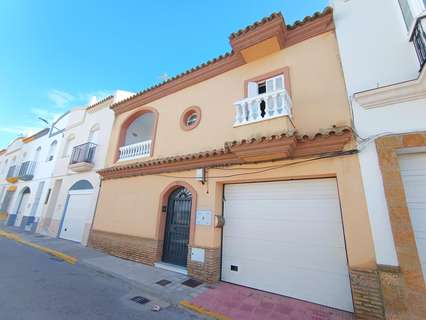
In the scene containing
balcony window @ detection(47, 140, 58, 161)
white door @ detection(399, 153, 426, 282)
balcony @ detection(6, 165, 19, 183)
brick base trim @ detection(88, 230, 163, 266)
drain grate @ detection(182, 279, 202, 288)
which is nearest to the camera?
white door @ detection(399, 153, 426, 282)

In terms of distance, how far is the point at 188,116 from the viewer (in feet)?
26.6

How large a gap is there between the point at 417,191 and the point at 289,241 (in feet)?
9.10

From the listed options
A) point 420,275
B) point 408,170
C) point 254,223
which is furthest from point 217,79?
point 420,275

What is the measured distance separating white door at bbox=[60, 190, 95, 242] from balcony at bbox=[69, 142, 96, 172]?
4.28 feet

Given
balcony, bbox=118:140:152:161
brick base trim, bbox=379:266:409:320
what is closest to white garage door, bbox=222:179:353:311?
brick base trim, bbox=379:266:409:320

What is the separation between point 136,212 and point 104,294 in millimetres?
3401

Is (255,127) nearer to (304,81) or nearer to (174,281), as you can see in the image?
(304,81)

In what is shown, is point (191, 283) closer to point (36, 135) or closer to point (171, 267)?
point (171, 267)

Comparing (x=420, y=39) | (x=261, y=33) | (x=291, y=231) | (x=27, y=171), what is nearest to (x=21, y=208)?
(x=27, y=171)

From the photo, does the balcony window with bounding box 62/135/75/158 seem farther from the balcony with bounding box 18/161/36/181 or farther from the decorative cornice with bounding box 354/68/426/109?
the decorative cornice with bounding box 354/68/426/109

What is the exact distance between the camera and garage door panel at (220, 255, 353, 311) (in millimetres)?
4273

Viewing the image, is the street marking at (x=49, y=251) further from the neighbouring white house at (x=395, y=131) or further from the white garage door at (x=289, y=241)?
the neighbouring white house at (x=395, y=131)

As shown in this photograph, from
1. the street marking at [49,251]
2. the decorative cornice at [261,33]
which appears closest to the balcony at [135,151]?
the street marking at [49,251]

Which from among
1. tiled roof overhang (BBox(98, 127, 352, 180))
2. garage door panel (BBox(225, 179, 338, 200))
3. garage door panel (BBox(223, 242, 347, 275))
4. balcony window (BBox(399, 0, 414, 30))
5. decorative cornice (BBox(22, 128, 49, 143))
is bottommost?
garage door panel (BBox(223, 242, 347, 275))
